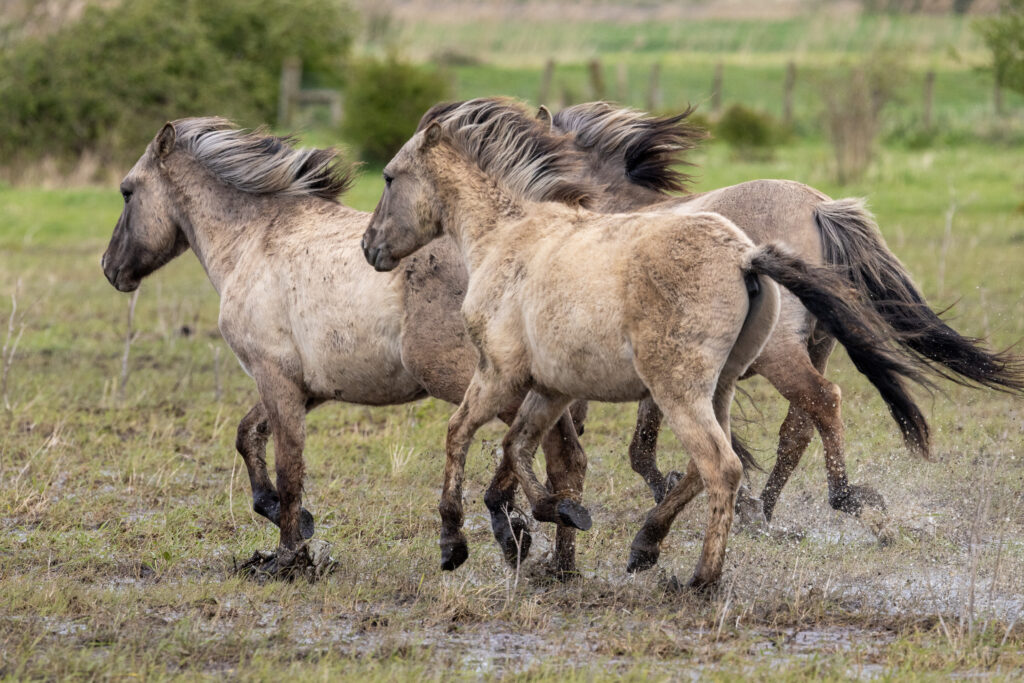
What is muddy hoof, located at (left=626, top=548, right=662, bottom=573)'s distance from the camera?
5.16 m

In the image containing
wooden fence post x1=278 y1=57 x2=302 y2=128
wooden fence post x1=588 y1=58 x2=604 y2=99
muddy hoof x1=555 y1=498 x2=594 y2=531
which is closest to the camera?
muddy hoof x1=555 y1=498 x2=594 y2=531

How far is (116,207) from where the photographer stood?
68.0ft

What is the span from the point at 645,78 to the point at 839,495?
32.1 meters

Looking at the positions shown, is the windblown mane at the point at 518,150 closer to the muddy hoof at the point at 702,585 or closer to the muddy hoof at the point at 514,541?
the muddy hoof at the point at 514,541

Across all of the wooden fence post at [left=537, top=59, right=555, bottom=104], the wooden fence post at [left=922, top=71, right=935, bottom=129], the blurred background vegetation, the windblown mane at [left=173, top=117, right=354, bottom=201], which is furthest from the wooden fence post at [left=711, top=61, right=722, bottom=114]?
the windblown mane at [left=173, top=117, right=354, bottom=201]

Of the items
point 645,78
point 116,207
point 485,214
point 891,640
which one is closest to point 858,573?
point 891,640

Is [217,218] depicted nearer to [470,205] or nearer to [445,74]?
[470,205]

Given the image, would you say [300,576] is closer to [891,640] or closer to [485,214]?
[485,214]

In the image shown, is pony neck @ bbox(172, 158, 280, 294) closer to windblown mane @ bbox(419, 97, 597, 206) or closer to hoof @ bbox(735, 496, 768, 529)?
windblown mane @ bbox(419, 97, 597, 206)

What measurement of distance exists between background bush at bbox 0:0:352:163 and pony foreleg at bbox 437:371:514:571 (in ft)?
65.9

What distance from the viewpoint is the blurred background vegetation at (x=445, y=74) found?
24047 millimetres

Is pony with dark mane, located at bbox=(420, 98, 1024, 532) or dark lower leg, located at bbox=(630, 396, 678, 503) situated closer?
pony with dark mane, located at bbox=(420, 98, 1024, 532)

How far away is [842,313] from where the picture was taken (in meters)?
4.73

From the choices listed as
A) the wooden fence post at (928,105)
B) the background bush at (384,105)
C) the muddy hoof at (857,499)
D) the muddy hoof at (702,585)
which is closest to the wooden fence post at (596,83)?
the background bush at (384,105)
